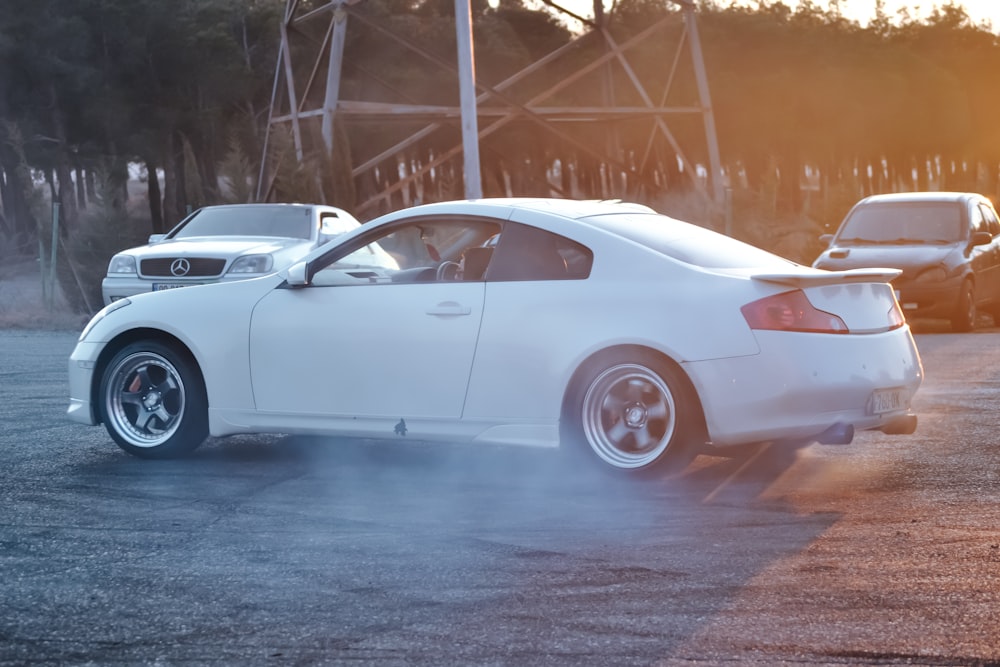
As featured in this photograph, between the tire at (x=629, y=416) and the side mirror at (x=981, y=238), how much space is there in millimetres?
11873

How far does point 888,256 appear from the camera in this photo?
1788 cm

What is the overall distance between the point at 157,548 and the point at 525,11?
49.5 meters

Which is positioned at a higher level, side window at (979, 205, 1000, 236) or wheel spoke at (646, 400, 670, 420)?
side window at (979, 205, 1000, 236)

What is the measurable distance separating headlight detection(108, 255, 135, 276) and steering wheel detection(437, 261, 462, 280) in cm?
887

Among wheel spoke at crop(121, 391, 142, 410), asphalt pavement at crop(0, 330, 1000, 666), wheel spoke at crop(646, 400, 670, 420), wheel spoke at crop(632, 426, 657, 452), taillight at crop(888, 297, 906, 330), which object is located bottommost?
asphalt pavement at crop(0, 330, 1000, 666)

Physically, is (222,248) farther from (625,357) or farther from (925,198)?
(625,357)

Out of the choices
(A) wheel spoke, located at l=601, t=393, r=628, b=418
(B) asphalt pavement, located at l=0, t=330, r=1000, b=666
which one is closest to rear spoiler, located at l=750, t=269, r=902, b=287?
(A) wheel spoke, located at l=601, t=393, r=628, b=418

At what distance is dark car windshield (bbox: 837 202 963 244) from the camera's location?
1848 centimetres

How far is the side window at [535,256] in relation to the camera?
7.68 metres

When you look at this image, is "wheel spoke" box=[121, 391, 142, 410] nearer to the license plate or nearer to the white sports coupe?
the white sports coupe

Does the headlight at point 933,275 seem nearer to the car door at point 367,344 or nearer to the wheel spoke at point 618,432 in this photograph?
the car door at point 367,344

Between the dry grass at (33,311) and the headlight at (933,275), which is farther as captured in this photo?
the dry grass at (33,311)

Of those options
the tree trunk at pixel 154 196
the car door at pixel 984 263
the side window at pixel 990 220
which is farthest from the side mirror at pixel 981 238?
the tree trunk at pixel 154 196

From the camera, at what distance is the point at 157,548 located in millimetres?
6195
